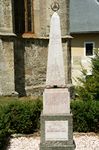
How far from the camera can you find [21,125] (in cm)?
1178

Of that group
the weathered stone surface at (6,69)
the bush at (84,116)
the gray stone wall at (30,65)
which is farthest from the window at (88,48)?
the bush at (84,116)

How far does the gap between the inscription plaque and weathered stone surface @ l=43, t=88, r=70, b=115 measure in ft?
0.95

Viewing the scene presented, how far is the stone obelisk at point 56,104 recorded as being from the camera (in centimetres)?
897

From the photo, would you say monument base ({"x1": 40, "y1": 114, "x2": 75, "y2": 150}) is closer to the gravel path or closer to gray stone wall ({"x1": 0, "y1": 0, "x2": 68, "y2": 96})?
the gravel path

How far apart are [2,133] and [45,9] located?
9.42 meters

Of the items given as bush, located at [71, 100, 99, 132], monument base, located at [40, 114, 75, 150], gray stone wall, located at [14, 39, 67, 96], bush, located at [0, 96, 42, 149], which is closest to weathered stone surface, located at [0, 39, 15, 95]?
gray stone wall, located at [14, 39, 67, 96]

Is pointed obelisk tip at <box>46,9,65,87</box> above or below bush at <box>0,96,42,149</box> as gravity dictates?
above

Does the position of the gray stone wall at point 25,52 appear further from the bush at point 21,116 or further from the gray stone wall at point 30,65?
the bush at point 21,116

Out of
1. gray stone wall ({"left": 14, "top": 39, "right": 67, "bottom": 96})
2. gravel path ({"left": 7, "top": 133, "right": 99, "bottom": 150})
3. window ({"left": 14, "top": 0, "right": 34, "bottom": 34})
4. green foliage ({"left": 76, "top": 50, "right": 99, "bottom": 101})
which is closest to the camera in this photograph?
gravel path ({"left": 7, "top": 133, "right": 99, "bottom": 150})

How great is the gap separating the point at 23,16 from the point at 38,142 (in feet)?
29.2

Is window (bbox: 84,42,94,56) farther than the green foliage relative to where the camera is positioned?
Yes

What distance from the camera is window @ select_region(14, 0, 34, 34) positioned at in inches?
714

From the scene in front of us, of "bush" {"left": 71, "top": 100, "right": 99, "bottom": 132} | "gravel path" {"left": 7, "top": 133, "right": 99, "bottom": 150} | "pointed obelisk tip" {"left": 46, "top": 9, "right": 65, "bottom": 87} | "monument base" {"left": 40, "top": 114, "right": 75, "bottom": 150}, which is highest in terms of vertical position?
"pointed obelisk tip" {"left": 46, "top": 9, "right": 65, "bottom": 87}

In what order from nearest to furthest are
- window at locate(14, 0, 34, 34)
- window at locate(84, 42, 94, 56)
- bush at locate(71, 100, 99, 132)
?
bush at locate(71, 100, 99, 132)
window at locate(14, 0, 34, 34)
window at locate(84, 42, 94, 56)
